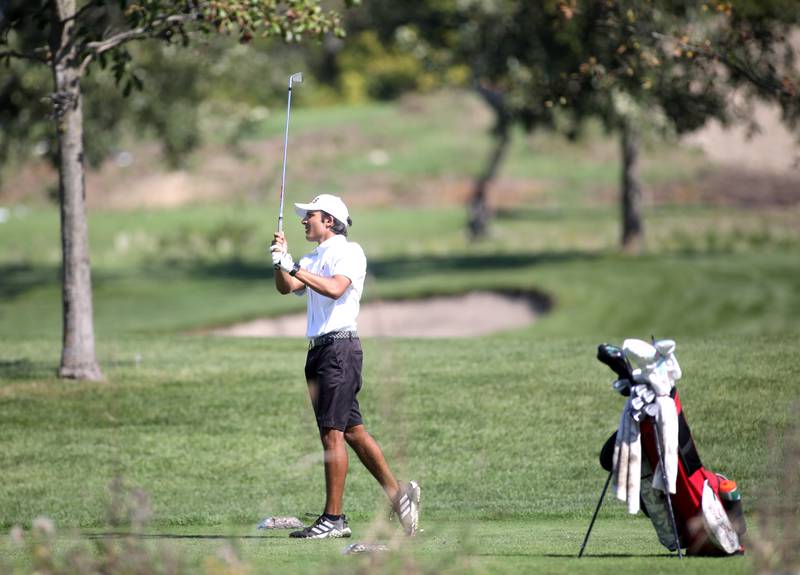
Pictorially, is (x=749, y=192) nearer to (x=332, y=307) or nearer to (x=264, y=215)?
→ (x=264, y=215)

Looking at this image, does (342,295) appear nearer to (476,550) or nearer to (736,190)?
(476,550)

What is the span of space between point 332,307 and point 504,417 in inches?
217

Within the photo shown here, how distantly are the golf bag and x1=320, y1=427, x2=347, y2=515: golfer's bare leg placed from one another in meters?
2.03

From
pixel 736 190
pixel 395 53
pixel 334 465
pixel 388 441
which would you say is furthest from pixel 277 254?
pixel 736 190

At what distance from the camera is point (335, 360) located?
33.1ft

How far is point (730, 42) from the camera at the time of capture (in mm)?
17500

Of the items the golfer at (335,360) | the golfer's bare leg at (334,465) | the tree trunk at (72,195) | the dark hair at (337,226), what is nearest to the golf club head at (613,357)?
the golfer at (335,360)

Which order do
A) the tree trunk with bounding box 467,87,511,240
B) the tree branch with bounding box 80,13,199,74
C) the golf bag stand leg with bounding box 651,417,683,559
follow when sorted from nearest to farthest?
1. the golf bag stand leg with bounding box 651,417,683,559
2. the tree branch with bounding box 80,13,199,74
3. the tree trunk with bounding box 467,87,511,240

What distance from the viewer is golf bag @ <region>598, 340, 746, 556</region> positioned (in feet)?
29.3

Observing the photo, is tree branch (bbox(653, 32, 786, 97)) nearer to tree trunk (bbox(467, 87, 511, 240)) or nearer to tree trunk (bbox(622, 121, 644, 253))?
tree trunk (bbox(467, 87, 511, 240))

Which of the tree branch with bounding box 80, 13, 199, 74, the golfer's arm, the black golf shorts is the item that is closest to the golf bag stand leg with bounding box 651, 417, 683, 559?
the black golf shorts

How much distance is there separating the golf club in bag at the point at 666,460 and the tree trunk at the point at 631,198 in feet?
90.4

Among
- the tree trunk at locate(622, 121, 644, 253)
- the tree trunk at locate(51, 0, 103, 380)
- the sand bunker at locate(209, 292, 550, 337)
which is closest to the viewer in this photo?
the tree trunk at locate(51, 0, 103, 380)

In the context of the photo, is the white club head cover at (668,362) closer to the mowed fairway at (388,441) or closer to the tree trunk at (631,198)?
the mowed fairway at (388,441)
